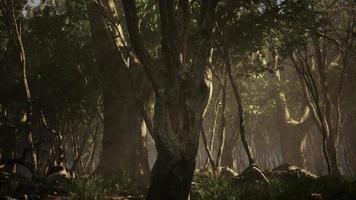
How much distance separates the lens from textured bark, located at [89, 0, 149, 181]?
51.3 ft

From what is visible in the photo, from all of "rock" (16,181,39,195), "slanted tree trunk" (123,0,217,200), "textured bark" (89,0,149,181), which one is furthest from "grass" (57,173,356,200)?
A: "textured bark" (89,0,149,181)

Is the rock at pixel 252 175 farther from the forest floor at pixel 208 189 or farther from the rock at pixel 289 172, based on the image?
the rock at pixel 289 172

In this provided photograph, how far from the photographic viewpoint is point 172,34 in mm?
9984

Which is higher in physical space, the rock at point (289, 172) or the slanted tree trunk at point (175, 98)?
the slanted tree trunk at point (175, 98)

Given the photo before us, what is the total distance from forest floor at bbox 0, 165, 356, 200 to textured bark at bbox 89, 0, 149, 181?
2.36 m

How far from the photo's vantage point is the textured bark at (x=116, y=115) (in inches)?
616

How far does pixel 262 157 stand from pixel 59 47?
34695 millimetres

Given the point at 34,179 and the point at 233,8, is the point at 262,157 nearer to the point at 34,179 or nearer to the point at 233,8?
the point at 233,8

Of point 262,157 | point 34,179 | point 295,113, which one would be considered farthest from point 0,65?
point 262,157

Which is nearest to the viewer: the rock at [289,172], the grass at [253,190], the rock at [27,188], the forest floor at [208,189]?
the grass at [253,190]

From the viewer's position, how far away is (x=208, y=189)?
1170cm

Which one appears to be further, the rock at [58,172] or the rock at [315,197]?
the rock at [58,172]

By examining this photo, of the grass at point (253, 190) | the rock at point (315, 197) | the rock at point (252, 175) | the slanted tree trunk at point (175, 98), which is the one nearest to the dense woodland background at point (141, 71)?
the slanted tree trunk at point (175, 98)

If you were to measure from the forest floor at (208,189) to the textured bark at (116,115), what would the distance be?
7.75ft
